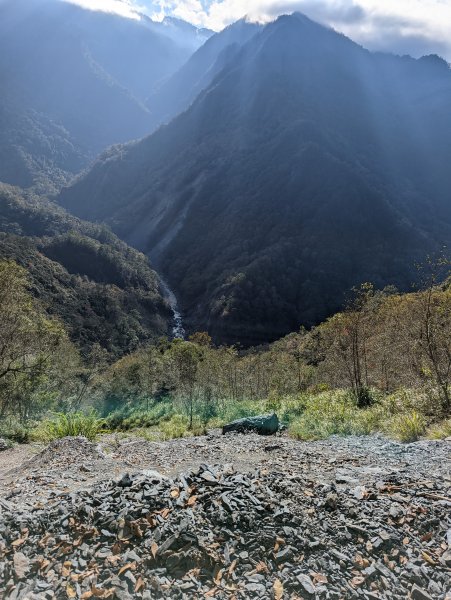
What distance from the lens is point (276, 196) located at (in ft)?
456

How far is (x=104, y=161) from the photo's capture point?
192625 millimetres

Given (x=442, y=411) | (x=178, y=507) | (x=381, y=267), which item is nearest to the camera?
(x=178, y=507)

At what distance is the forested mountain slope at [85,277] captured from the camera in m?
75.6

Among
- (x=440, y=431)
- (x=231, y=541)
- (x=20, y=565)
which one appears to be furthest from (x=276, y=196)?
(x=20, y=565)

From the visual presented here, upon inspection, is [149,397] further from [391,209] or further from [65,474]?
[391,209]

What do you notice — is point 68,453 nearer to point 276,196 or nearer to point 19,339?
point 19,339

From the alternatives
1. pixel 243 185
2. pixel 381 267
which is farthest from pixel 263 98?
pixel 381 267

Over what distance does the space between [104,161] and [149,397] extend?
182445 millimetres

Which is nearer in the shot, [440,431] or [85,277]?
[440,431]

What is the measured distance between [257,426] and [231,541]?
7.13 metres

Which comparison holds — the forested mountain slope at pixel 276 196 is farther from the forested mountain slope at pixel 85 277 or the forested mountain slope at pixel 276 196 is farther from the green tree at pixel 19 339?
the green tree at pixel 19 339

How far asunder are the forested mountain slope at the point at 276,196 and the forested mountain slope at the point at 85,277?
13326 mm

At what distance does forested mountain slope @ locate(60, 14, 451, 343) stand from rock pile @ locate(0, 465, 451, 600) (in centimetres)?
8378

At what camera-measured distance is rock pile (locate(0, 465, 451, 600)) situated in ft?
11.7
